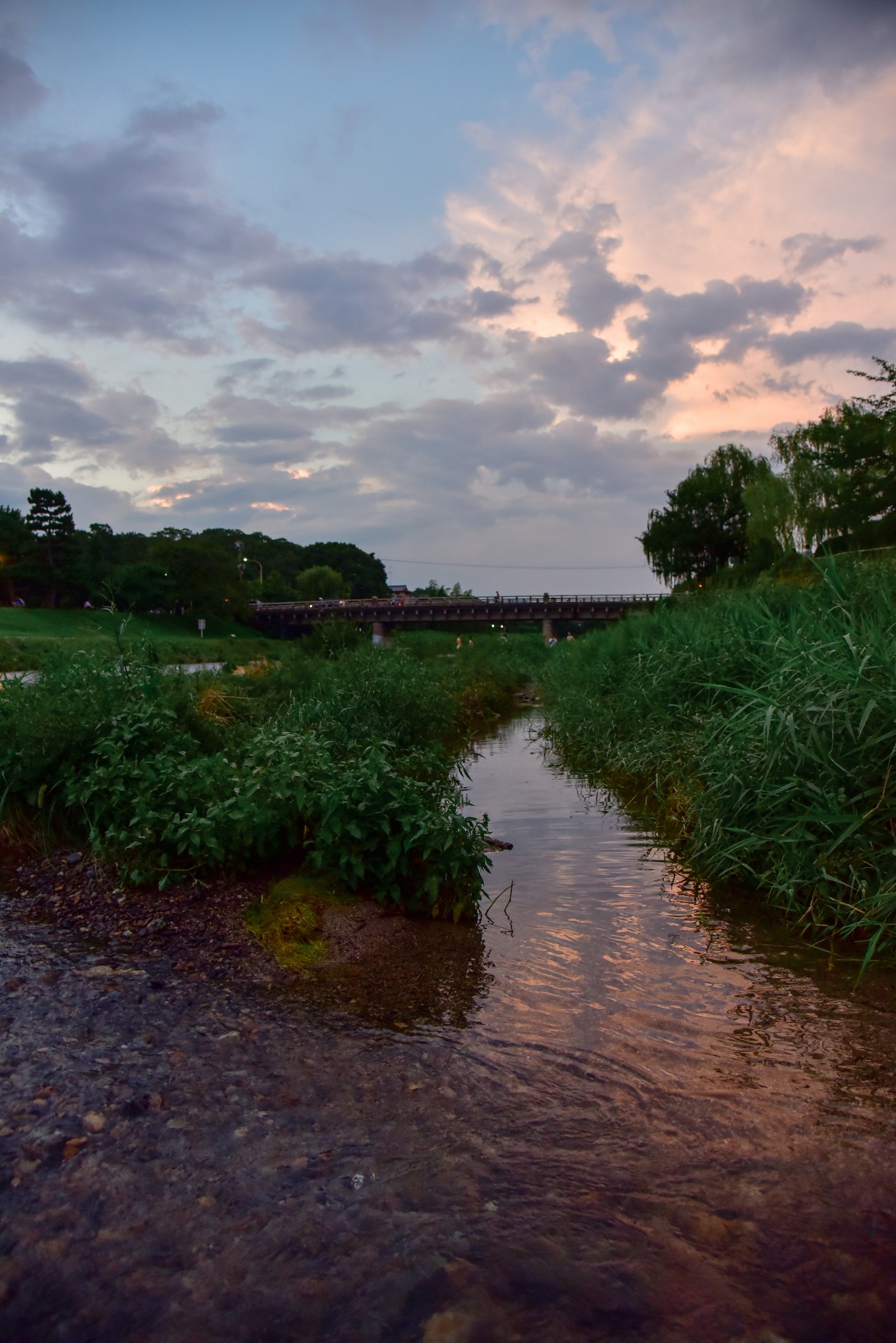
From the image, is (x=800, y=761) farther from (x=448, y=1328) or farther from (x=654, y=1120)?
(x=448, y=1328)

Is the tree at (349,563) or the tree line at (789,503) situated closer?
the tree line at (789,503)

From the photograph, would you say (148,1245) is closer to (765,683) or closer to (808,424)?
(765,683)

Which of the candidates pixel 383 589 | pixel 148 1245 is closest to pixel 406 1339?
pixel 148 1245

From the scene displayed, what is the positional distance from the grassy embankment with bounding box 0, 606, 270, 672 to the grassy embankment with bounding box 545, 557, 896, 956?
6.37 metres

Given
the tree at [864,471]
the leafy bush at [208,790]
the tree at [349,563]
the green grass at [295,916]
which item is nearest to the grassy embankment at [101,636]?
the leafy bush at [208,790]

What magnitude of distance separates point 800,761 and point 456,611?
7754 cm

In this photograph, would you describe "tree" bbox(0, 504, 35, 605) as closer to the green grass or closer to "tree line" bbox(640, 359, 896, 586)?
"tree line" bbox(640, 359, 896, 586)

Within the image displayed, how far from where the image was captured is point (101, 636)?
10508mm

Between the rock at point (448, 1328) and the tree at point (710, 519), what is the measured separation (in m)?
73.7

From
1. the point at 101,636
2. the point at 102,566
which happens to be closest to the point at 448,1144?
the point at 101,636

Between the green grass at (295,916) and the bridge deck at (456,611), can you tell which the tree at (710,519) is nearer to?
the bridge deck at (456,611)

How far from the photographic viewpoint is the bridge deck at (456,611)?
82062 millimetres

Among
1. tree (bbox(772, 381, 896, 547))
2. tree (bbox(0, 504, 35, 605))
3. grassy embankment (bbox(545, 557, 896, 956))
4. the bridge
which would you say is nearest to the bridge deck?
the bridge

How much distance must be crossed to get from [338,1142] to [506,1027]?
1403 millimetres
